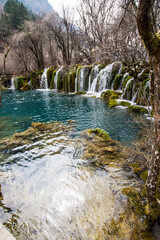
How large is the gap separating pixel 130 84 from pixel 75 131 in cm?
A: 847

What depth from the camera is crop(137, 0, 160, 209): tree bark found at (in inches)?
61.1

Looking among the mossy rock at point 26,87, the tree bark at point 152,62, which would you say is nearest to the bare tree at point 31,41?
the mossy rock at point 26,87

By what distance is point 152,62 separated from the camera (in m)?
1.83

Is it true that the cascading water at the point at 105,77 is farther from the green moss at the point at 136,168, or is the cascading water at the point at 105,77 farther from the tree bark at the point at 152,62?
the tree bark at the point at 152,62

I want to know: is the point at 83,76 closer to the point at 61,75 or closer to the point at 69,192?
the point at 61,75

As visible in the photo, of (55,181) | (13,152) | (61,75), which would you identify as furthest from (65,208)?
(61,75)

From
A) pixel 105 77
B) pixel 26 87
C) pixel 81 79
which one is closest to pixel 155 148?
pixel 105 77

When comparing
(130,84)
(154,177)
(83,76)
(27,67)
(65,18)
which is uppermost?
(65,18)

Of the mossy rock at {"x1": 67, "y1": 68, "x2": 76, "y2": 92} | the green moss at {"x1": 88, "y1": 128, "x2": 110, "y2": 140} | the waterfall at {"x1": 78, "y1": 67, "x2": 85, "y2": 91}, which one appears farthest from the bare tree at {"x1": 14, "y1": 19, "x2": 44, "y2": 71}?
the green moss at {"x1": 88, "y1": 128, "x2": 110, "y2": 140}

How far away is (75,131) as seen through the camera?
774 centimetres

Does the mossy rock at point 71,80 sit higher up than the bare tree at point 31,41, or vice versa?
the bare tree at point 31,41

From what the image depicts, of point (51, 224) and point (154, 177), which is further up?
point (154, 177)

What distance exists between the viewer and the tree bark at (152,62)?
5.09ft

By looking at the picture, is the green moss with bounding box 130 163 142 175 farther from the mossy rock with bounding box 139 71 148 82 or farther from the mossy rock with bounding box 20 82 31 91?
the mossy rock with bounding box 20 82 31 91
